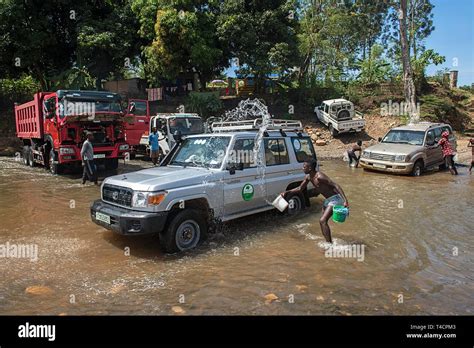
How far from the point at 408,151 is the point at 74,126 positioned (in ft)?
36.7

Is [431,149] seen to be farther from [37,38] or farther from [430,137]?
[37,38]

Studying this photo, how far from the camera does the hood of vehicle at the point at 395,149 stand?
43.9ft

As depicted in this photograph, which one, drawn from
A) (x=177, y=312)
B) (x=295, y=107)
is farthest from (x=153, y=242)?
(x=295, y=107)

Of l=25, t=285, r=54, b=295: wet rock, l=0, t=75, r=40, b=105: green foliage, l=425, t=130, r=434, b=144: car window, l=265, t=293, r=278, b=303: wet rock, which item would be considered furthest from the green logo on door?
l=0, t=75, r=40, b=105: green foliage

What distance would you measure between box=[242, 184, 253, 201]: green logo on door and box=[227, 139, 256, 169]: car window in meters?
0.36

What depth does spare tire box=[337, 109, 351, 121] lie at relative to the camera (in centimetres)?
2147

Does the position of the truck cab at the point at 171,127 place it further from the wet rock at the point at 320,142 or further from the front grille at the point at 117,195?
the front grille at the point at 117,195

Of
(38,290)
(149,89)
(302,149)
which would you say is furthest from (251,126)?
(149,89)

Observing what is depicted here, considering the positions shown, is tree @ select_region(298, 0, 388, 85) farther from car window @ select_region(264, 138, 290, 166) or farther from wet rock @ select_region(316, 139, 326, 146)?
car window @ select_region(264, 138, 290, 166)

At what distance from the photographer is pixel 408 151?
525 inches

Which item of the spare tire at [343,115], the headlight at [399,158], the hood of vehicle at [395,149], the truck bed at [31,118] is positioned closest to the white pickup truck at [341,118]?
the spare tire at [343,115]

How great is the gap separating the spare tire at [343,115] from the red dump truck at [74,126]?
1253cm
